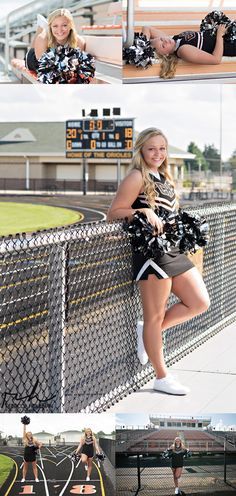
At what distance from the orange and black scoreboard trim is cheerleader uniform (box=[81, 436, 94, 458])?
42438mm

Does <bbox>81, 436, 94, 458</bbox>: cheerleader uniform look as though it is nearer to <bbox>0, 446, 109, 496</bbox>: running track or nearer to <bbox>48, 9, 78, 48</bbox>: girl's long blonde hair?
<bbox>0, 446, 109, 496</bbox>: running track

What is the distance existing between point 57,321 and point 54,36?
2.95m

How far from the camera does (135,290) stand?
5.43 meters

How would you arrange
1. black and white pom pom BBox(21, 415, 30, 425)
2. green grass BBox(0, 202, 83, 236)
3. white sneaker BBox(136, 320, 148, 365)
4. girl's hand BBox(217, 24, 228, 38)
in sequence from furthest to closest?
green grass BBox(0, 202, 83, 236)
girl's hand BBox(217, 24, 228, 38)
white sneaker BBox(136, 320, 148, 365)
black and white pom pom BBox(21, 415, 30, 425)

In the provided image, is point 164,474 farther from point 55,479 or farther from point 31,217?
point 31,217

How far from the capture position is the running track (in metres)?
4.06

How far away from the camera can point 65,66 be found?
6.86m

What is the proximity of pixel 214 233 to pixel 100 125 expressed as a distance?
4136cm

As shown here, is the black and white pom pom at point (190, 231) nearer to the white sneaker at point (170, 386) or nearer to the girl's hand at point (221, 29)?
the white sneaker at point (170, 386)

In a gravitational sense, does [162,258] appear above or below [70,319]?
above

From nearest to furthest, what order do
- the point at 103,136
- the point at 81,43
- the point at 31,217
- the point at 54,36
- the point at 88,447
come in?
1. the point at 88,447
2. the point at 54,36
3. the point at 81,43
4. the point at 31,217
5. the point at 103,136

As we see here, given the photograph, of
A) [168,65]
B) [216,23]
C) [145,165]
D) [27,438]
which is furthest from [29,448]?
[216,23]

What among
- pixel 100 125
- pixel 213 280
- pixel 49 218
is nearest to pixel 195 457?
pixel 213 280

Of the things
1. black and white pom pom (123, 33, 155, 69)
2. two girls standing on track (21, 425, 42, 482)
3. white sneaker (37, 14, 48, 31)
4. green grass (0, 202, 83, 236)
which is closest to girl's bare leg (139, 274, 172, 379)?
two girls standing on track (21, 425, 42, 482)
